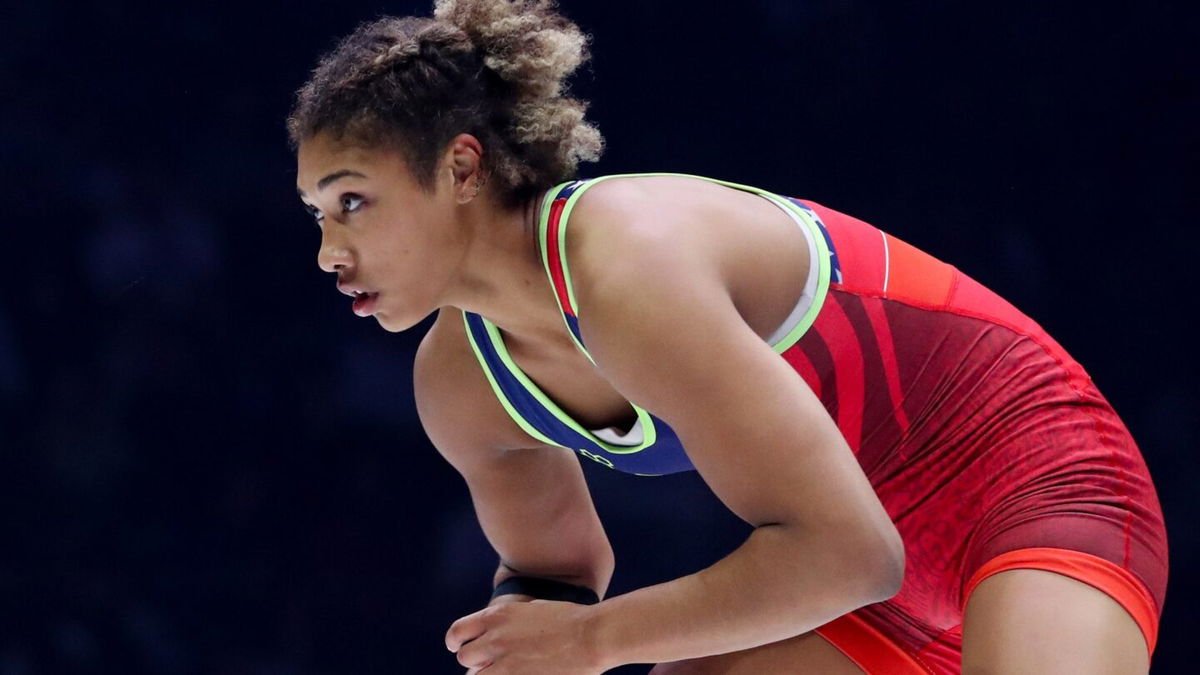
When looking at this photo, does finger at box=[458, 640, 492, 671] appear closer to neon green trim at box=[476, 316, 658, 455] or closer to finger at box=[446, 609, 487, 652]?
finger at box=[446, 609, 487, 652]

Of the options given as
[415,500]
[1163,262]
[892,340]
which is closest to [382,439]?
[415,500]

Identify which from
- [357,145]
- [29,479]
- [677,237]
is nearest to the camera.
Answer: [677,237]

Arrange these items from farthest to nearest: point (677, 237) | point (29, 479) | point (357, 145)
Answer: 1. point (29, 479)
2. point (357, 145)
3. point (677, 237)

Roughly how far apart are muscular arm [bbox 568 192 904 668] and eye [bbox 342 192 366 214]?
1.02 feet

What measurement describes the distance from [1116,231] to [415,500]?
125 centimetres

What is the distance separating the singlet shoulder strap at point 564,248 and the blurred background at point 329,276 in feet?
2.90

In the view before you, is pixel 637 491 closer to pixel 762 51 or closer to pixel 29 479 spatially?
pixel 762 51

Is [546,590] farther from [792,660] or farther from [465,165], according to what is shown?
[465,165]

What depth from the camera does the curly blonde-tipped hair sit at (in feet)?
5.65

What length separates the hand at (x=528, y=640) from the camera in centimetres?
165

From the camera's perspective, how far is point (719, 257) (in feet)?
5.26

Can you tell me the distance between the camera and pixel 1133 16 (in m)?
2.71

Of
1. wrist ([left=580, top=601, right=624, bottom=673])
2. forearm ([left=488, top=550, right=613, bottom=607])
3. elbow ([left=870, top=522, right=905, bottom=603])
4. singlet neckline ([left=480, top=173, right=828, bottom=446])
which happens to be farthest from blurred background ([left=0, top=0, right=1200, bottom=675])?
elbow ([left=870, top=522, right=905, bottom=603])

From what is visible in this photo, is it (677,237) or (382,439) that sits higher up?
(677,237)
